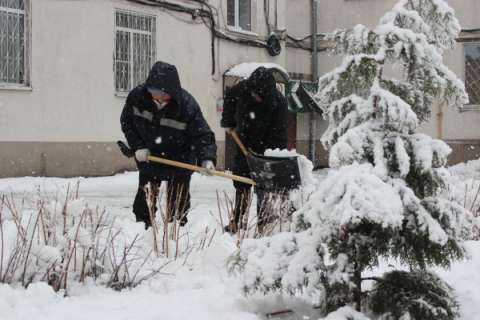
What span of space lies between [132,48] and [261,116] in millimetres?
6714

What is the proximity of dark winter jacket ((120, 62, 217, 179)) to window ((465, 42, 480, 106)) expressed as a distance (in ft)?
41.7

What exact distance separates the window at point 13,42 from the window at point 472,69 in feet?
35.2

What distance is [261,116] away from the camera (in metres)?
6.38

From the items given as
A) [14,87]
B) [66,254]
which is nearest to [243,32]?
[14,87]

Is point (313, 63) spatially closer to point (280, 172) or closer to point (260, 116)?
point (260, 116)

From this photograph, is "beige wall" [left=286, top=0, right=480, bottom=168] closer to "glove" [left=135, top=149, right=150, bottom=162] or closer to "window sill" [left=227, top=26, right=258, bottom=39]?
"window sill" [left=227, top=26, right=258, bottom=39]

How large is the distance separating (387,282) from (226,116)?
12.2ft

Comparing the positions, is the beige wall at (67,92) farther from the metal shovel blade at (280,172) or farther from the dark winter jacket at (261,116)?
the metal shovel blade at (280,172)

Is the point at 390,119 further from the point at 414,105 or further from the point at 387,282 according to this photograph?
the point at 387,282

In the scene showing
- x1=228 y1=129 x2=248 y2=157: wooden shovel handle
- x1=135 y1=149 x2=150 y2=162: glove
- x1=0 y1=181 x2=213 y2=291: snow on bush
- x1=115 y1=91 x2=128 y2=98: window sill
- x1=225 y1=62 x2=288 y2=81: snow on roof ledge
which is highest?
x1=225 y1=62 x2=288 y2=81: snow on roof ledge

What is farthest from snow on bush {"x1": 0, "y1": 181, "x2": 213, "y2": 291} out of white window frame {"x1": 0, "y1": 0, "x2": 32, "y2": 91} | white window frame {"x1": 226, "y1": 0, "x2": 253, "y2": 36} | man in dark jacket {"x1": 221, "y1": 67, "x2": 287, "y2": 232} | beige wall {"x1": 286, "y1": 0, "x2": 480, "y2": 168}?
beige wall {"x1": 286, "y1": 0, "x2": 480, "y2": 168}

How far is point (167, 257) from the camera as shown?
4.09m

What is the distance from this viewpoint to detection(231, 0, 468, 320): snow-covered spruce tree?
2729 mm

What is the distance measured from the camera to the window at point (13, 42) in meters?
10.7
